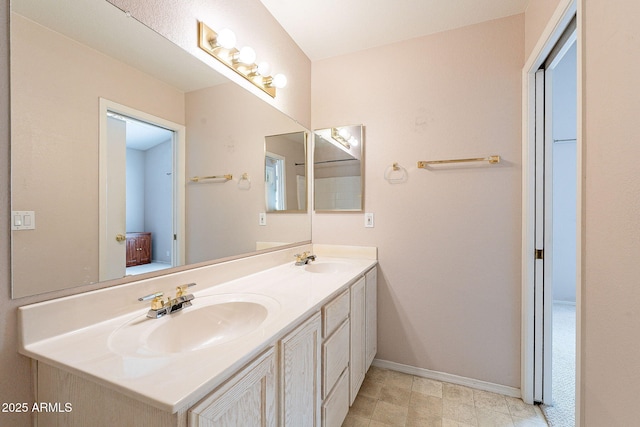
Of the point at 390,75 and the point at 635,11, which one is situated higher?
the point at 390,75

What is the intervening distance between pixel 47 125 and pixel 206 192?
58 centimetres

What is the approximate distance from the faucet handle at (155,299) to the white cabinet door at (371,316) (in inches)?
46.7

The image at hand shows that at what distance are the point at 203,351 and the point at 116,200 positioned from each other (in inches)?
25.0

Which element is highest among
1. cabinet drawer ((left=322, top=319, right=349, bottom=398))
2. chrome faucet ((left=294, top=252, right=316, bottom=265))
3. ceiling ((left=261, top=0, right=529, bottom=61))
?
ceiling ((left=261, top=0, right=529, bottom=61))

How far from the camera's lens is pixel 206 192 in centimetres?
126

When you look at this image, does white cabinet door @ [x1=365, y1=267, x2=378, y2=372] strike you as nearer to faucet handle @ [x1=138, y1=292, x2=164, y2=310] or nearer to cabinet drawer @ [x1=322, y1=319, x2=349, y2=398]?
cabinet drawer @ [x1=322, y1=319, x2=349, y2=398]

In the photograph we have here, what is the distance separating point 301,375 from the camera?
37.7 inches

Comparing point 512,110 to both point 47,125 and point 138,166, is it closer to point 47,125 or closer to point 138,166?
point 138,166

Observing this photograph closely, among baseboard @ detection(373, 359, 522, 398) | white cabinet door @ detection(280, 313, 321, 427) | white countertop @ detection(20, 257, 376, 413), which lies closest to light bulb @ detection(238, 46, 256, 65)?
white countertop @ detection(20, 257, 376, 413)

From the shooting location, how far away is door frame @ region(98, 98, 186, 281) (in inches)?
34.8

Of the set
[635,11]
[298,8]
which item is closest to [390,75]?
[298,8]

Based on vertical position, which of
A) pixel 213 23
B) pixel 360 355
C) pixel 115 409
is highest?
pixel 213 23

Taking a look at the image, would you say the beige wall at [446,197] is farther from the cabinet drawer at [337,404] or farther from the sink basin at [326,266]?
the cabinet drawer at [337,404]

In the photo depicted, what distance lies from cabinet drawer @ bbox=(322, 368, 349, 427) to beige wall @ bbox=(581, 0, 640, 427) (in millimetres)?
922
